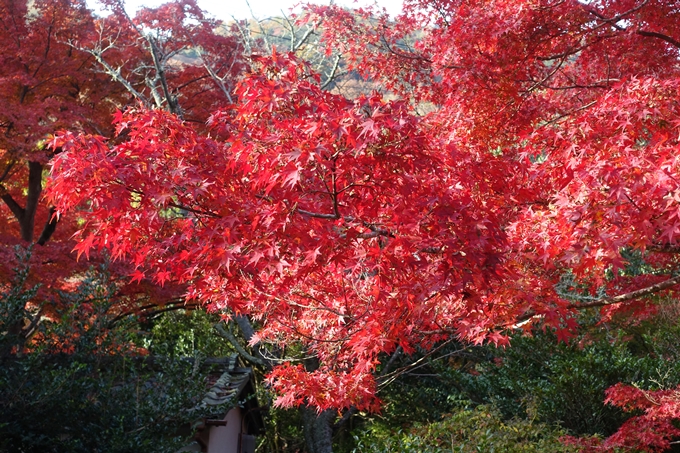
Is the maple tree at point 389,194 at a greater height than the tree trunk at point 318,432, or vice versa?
the maple tree at point 389,194

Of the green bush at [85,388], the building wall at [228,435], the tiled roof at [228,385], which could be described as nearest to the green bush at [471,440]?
the tiled roof at [228,385]

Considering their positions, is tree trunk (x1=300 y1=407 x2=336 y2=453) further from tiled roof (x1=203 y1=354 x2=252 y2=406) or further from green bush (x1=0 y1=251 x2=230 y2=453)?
green bush (x1=0 y1=251 x2=230 y2=453)

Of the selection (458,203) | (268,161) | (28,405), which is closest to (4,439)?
(28,405)

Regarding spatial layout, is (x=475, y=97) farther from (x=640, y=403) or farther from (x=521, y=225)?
(x=640, y=403)

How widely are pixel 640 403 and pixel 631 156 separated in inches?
215

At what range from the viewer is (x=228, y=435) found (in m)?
11.5

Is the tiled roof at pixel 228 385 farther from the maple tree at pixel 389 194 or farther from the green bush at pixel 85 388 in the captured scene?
the maple tree at pixel 389 194

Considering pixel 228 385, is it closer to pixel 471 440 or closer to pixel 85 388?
pixel 85 388

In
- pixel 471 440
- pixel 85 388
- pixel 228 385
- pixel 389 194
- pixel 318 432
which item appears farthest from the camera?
pixel 318 432

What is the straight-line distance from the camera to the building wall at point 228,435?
10.1m

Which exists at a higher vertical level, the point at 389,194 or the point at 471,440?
the point at 389,194

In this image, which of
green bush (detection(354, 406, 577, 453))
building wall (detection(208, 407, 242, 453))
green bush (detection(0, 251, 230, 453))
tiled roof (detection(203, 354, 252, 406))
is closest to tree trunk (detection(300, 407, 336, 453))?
building wall (detection(208, 407, 242, 453))

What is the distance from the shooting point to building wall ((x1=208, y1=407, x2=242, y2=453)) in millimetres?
10148

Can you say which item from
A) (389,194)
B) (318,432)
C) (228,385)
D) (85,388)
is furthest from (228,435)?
(389,194)
